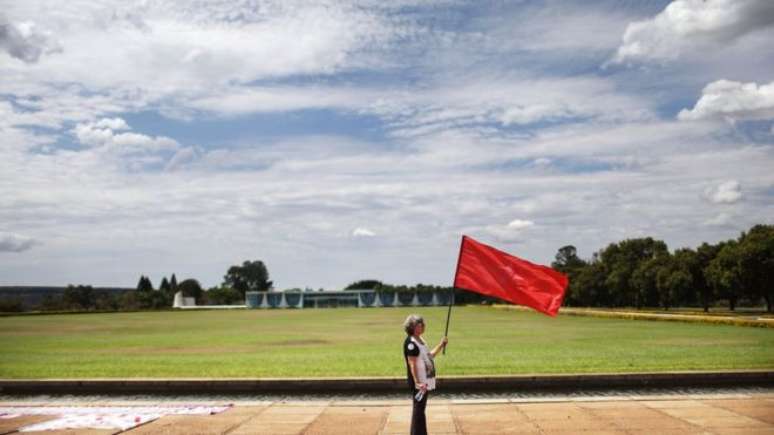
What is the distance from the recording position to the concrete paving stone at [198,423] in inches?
420

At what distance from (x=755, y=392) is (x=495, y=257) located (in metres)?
6.82

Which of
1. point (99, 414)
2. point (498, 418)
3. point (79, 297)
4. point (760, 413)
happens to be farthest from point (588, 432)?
point (79, 297)

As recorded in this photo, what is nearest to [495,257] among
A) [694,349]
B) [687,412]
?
[687,412]

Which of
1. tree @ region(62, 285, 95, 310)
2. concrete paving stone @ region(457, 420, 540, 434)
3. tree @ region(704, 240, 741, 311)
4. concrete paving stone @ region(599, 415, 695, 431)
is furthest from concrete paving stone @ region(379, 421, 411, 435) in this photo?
tree @ region(62, 285, 95, 310)

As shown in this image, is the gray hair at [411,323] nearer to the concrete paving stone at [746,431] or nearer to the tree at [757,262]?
the concrete paving stone at [746,431]

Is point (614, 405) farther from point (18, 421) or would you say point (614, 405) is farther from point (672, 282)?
point (672, 282)

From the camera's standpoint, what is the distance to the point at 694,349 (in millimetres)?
23344

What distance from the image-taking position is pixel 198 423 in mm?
11305

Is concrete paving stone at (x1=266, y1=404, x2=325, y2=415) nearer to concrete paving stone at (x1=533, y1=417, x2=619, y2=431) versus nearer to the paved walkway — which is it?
the paved walkway

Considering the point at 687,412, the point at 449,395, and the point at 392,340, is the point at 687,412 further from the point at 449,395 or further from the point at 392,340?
the point at 392,340

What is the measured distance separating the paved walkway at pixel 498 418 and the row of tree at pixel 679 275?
4832 cm

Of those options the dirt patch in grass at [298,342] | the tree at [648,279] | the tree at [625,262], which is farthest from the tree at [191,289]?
the dirt patch in grass at [298,342]

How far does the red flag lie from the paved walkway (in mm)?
1958

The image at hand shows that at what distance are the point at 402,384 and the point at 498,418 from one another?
3.00 metres
